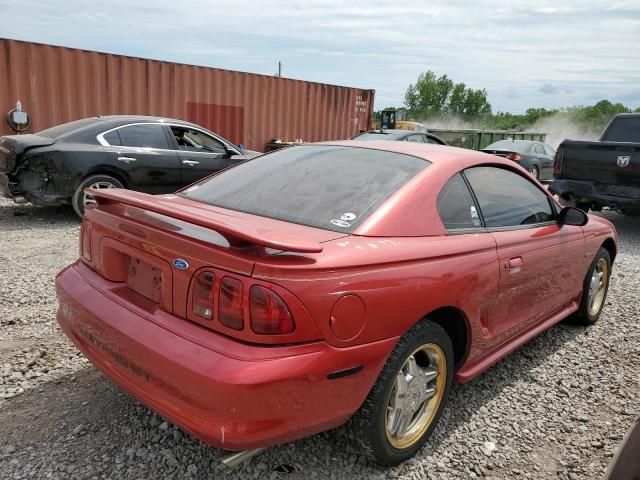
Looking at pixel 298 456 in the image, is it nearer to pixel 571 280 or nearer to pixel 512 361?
→ pixel 512 361

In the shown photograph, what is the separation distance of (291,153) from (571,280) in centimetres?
218

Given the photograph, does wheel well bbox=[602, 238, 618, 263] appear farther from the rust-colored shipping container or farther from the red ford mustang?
the rust-colored shipping container

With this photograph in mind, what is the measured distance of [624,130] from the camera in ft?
29.0

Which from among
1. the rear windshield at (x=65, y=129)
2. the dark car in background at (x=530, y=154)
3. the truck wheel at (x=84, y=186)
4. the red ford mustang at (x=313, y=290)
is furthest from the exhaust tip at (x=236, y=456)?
the dark car in background at (x=530, y=154)

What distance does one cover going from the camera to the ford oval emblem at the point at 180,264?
1944mm

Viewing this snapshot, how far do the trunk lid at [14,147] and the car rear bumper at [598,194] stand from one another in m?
7.36

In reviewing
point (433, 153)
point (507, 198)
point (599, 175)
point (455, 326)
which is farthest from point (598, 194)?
point (455, 326)

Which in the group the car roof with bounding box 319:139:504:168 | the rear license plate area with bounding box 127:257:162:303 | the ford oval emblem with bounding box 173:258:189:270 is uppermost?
the car roof with bounding box 319:139:504:168

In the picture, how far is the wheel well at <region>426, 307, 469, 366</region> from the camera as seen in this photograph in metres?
2.43

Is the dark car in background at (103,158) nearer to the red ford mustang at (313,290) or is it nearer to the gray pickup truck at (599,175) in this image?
Answer: the red ford mustang at (313,290)

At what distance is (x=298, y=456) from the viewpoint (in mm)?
2350

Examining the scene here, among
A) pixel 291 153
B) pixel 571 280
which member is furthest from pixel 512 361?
pixel 291 153

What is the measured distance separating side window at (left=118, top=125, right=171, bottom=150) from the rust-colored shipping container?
337cm

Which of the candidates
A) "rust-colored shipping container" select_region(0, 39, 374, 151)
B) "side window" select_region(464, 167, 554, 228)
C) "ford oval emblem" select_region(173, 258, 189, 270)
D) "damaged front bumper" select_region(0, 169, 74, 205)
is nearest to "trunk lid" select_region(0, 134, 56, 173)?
"damaged front bumper" select_region(0, 169, 74, 205)
